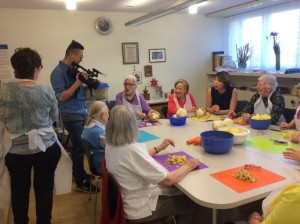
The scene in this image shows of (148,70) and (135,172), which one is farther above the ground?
(148,70)

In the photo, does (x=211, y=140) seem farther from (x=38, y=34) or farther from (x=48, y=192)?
(x=38, y=34)

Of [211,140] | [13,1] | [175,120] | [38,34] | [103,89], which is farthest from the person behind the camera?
[103,89]

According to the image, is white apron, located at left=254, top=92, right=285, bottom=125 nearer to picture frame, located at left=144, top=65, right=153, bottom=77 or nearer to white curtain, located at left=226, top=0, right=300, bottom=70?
white curtain, located at left=226, top=0, right=300, bottom=70

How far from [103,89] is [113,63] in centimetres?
52

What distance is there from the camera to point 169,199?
4.88ft

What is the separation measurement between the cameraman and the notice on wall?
171 cm

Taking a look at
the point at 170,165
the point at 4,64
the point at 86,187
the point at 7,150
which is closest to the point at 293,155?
the point at 170,165

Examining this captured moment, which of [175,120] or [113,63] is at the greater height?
[113,63]

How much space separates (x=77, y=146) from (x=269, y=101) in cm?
194

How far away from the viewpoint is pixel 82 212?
2354mm

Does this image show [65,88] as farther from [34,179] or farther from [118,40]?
[118,40]

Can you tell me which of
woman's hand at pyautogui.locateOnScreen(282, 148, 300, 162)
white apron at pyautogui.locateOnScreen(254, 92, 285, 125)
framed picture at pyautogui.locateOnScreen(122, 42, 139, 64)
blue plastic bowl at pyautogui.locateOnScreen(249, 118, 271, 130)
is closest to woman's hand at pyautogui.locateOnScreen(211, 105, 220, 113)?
white apron at pyautogui.locateOnScreen(254, 92, 285, 125)

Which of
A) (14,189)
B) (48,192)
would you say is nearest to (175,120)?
(48,192)

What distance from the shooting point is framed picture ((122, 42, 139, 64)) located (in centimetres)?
434
